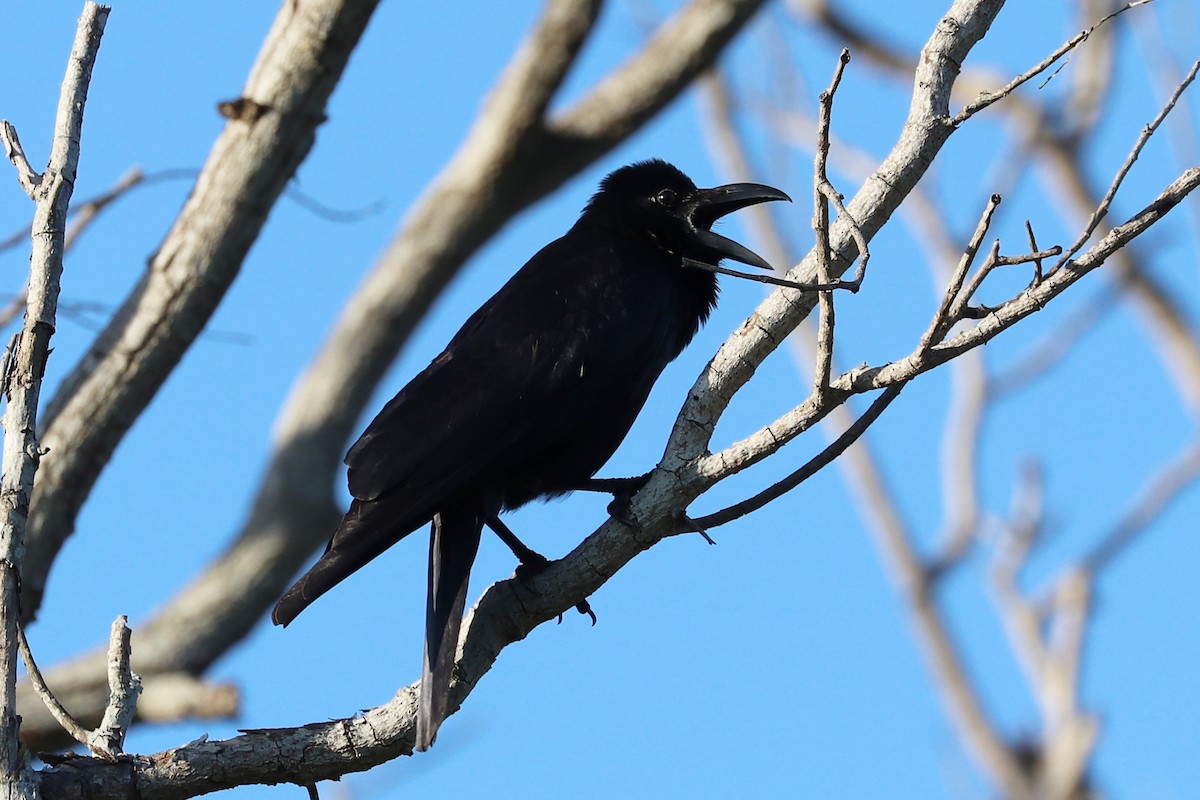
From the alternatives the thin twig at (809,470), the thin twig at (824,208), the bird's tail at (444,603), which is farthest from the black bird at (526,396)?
the thin twig at (824,208)

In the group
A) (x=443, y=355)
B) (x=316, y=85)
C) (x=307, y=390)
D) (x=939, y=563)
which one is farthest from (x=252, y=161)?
(x=939, y=563)

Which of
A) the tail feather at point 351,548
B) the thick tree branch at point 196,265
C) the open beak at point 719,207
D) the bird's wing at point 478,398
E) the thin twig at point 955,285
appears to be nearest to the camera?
the thin twig at point 955,285

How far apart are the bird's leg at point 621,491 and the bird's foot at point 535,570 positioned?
0.96 feet

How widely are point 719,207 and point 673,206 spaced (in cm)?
19

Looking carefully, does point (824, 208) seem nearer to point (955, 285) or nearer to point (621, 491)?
point (955, 285)

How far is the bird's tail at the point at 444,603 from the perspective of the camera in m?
3.65

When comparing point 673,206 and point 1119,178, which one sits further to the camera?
point 673,206

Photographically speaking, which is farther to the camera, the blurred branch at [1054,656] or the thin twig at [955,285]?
the blurred branch at [1054,656]

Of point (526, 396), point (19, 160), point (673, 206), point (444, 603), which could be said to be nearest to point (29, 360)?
point (19, 160)

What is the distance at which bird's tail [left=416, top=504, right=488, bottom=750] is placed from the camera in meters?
3.65

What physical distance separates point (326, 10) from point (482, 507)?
2.75m

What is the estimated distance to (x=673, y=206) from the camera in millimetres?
5840

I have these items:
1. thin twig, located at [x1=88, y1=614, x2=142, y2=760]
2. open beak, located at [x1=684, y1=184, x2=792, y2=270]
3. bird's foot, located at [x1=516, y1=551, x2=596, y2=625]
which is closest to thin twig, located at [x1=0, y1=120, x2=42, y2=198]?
thin twig, located at [x1=88, y1=614, x2=142, y2=760]

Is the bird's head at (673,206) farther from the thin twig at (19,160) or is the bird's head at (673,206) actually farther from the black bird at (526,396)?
the thin twig at (19,160)
